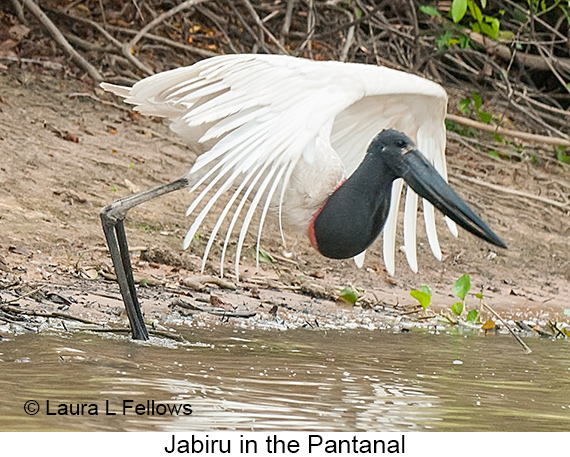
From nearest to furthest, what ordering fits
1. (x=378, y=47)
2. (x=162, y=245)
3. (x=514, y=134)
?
(x=162, y=245) < (x=514, y=134) < (x=378, y=47)

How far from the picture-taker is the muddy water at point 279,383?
2922mm

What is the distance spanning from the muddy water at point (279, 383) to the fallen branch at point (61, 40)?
3.34 metres

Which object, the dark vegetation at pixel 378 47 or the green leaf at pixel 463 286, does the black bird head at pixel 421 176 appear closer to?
the green leaf at pixel 463 286

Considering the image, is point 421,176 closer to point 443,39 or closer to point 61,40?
point 443,39

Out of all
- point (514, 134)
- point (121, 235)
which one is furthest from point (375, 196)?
point (514, 134)

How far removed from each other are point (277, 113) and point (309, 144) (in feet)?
0.65

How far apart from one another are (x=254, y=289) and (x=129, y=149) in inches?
→ 71.9

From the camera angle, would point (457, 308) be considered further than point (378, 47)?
No

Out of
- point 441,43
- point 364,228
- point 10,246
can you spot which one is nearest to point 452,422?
point 364,228

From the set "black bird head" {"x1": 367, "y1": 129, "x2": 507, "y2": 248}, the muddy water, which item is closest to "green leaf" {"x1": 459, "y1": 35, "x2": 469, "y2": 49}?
"black bird head" {"x1": 367, "y1": 129, "x2": 507, "y2": 248}

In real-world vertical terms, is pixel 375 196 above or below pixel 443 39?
below

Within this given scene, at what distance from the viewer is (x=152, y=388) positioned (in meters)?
3.23

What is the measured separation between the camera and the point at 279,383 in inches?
136

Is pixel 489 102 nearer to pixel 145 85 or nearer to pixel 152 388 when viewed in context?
pixel 145 85
